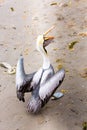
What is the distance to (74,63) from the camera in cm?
629

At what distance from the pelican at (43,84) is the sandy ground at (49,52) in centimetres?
21

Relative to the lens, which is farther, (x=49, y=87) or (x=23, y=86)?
(x=23, y=86)

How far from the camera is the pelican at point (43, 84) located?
4.86 metres

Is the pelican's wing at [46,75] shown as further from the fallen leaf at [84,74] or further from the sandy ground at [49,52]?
the fallen leaf at [84,74]

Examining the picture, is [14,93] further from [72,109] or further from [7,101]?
[72,109]

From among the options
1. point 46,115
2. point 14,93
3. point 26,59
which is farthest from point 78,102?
point 26,59

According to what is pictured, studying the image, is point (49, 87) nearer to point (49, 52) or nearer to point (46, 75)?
point (46, 75)

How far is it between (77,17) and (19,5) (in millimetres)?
1726

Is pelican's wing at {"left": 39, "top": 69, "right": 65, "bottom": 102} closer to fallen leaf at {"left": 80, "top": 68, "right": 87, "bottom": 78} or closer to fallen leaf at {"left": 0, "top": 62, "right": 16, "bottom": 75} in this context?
fallen leaf at {"left": 80, "top": 68, "right": 87, "bottom": 78}

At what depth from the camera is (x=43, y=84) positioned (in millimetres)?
4910

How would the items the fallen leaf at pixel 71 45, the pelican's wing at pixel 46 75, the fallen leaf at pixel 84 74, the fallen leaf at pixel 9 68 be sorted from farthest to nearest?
the fallen leaf at pixel 71 45, the fallen leaf at pixel 9 68, the fallen leaf at pixel 84 74, the pelican's wing at pixel 46 75

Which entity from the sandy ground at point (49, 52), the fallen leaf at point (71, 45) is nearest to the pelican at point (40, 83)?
the sandy ground at point (49, 52)

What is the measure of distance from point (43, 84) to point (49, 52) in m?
1.94

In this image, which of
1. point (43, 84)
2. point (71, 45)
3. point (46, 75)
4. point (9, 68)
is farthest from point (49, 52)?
point (43, 84)
